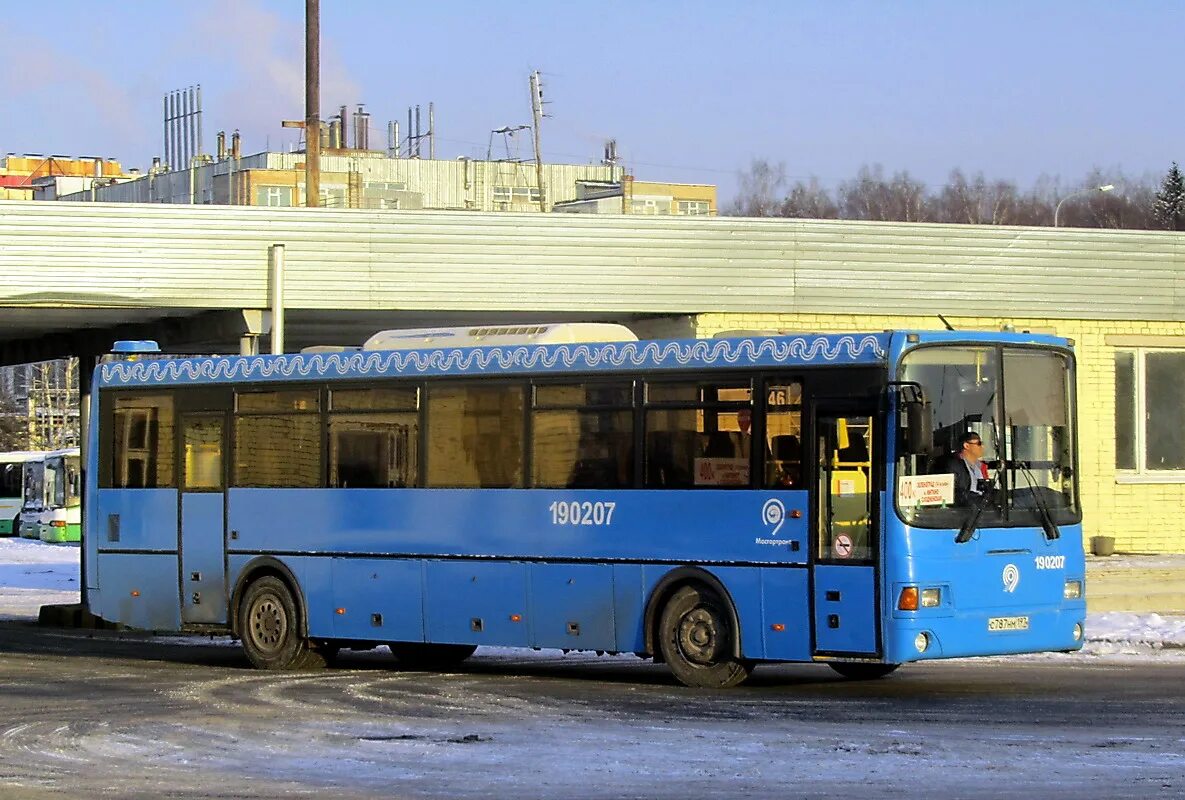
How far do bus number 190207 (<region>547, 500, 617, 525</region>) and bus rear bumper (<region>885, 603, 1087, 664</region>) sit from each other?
9.38ft

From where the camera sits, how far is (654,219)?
93.5 feet

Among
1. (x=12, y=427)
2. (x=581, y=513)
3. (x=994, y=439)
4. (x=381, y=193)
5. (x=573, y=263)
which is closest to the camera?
(x=994, y=439)

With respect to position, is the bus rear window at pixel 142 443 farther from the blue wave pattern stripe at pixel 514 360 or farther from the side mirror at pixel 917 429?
the side mirror at pixel 917 429

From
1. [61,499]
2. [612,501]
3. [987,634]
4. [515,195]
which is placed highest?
[515,195]

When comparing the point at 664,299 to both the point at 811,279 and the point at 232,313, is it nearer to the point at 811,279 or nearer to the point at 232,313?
the point at 811,279

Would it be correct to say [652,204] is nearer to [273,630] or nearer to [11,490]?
[11,490]

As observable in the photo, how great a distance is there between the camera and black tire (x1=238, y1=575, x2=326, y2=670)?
1902cm

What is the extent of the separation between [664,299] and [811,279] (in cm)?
217

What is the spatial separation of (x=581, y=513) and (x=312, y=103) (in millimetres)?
18615

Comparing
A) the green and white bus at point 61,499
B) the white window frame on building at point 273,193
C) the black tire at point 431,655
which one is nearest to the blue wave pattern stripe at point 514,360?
the black tire at point 431,655

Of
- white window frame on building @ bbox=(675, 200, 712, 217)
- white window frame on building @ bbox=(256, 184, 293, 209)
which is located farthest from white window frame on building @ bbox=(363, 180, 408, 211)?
white window frame on building @ bbox=(675, 200, 712, 217)

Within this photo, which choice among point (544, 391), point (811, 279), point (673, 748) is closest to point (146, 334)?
point (811, 279)

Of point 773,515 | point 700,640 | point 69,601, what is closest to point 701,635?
point 700,640

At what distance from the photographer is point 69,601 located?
33.1 meters
